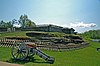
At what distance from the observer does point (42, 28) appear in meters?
84.6

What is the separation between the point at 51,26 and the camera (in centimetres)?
8675

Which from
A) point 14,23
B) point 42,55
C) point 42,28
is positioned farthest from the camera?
point 14,23

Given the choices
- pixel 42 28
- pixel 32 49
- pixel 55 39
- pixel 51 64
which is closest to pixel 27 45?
pixel 32 49

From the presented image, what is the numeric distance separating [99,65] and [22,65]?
8.08 meters

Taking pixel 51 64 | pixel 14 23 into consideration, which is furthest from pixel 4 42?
pixel 14 23

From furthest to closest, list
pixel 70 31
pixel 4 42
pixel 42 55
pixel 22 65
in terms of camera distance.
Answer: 1. pixel 70 31
2. pixel 4 42
3. pixel 42 55
4. pixel 22 65

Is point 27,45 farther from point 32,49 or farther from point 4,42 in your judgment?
point 4,42

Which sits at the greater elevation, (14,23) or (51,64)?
(14,23)

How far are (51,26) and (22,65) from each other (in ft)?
Answer: 227

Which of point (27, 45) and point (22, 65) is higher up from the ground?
point (27, 45)

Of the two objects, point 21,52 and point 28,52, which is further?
point 21,52

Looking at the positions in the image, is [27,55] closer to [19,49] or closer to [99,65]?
[19,49]

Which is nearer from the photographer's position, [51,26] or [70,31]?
[51,26]

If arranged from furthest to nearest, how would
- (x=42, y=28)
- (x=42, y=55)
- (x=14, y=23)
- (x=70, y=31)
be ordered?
1. (x=14, y=23)
2. (x=70, y=31)
3. (x=42, y=28)
4. (x=42, y=55)
